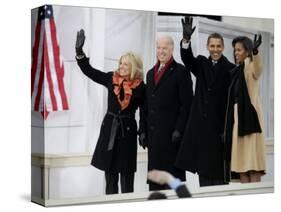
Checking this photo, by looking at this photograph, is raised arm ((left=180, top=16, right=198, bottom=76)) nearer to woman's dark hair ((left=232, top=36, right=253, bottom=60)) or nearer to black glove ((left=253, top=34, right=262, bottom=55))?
woman's dark hair ((left=232, top=36, right=253, bottom=60))

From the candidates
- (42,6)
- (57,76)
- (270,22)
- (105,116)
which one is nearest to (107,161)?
(105,116)

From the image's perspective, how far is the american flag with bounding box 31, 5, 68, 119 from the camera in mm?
5953

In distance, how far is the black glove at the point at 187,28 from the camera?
6621 mm

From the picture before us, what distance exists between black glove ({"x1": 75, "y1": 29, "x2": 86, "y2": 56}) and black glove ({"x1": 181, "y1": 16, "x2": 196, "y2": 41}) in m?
1.07

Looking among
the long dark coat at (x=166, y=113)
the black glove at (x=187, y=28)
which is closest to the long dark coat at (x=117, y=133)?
the long dark coat at (x=166, y=113)

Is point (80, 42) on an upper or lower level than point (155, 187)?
upper

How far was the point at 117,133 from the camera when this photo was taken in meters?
6.25

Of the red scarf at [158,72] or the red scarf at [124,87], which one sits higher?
the red scarf at [158,72]

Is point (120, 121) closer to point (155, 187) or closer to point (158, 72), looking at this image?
point (158, 72)

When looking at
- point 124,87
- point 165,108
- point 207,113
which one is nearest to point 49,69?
point 124,87

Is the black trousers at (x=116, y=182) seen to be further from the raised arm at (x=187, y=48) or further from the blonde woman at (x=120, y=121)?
the raised arm at (x=187, y=48)

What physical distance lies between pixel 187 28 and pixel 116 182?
5.43 ft

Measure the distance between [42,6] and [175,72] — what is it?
141cm

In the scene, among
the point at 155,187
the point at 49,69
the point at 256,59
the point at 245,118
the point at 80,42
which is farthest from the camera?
the point at 256,59
